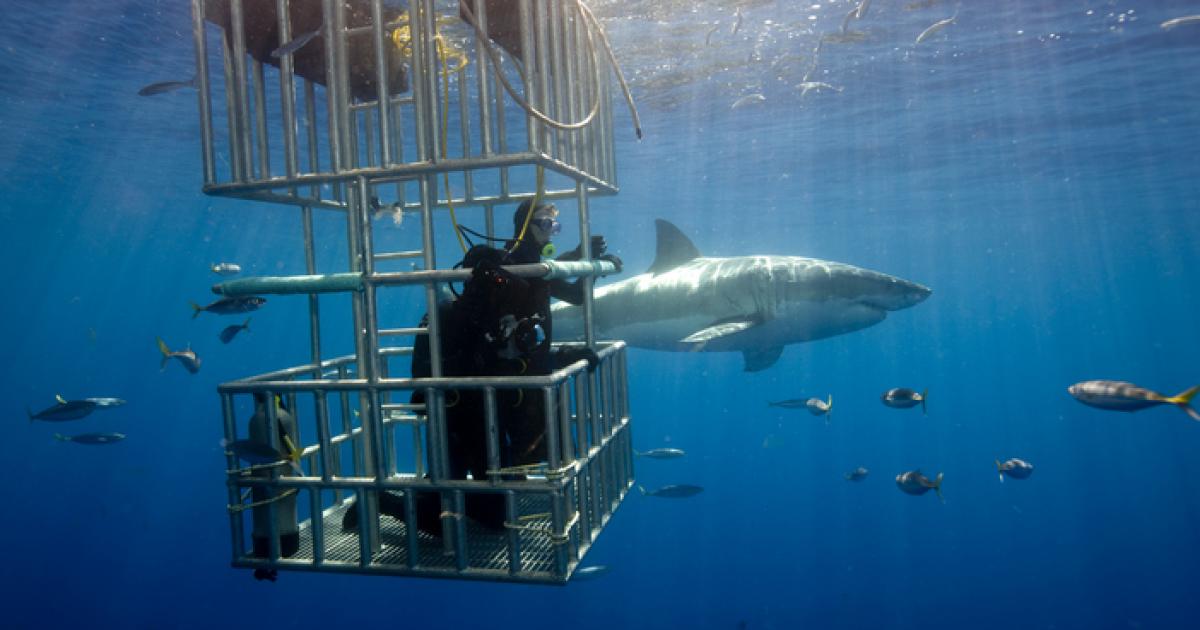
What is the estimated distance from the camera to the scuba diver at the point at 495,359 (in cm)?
372

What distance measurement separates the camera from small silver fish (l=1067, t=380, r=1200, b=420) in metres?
5.75

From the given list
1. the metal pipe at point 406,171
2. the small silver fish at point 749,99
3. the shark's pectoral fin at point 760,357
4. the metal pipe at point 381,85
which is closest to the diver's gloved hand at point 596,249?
the metal pipe at point 406,171

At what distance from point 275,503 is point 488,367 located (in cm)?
140

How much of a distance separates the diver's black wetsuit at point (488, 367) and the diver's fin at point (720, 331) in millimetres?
2992

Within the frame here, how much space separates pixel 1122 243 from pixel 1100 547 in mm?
32350

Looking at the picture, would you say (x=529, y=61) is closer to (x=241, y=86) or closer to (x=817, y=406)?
(x=241, y=86)

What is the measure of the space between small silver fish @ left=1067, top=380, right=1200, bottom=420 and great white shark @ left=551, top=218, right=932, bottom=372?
2548 millimetres

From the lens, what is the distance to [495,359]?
3.89 metres

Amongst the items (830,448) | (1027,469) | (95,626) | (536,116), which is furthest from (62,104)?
(830,448)

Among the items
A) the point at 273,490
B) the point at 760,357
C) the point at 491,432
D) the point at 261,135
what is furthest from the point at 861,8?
the point at 273,490

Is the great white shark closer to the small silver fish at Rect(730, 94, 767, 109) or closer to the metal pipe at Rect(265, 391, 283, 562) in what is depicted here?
the metal pipe at Rect(265, 391, 283, 562)

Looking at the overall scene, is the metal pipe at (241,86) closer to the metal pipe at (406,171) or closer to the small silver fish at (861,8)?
the metal pipe at (406,171)

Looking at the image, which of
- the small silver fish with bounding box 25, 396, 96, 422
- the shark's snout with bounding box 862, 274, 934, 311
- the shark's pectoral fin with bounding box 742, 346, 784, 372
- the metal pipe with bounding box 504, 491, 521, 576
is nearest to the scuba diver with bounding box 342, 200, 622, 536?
the metal pipe with bounding box 504, 491, 521, 576

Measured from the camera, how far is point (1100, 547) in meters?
26.2
